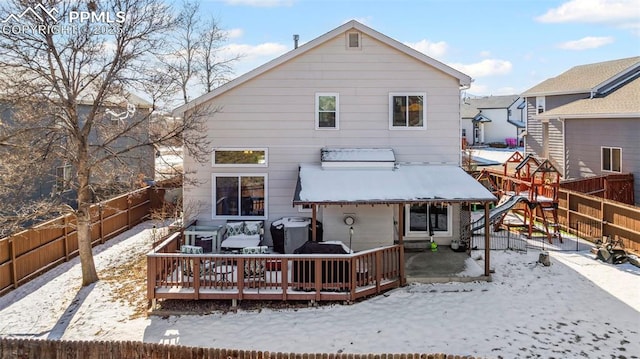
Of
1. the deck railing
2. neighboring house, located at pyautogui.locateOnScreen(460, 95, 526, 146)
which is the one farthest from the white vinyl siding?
neighboring house, located at pyautogui.locateOnScreen(460, 95, 526, 146)

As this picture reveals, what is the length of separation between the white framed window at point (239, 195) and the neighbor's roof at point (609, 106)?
1540 centimetres

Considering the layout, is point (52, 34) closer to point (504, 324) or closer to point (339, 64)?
point (339, 64)

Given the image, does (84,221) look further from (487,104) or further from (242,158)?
(487,104)

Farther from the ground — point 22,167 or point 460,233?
point 22,167

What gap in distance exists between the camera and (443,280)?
1172 centimetres

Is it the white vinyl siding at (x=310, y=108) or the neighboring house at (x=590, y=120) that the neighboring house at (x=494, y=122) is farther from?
the white vinyl siding at (x=310, y=108)

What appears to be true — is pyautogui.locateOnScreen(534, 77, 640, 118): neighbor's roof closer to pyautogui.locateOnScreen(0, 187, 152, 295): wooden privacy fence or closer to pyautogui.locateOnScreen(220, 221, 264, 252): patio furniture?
pyautogui.locateOnScreen(220, 221, 264, 252): patio furniture

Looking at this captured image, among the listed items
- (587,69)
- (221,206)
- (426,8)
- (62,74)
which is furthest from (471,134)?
(62,74)

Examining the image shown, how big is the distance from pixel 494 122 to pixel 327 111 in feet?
147

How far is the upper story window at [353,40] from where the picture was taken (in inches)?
550

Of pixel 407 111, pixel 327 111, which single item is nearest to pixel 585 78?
pixel 407 111

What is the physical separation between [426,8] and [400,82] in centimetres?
300

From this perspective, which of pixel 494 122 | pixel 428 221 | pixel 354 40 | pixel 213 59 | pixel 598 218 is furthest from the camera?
pixel 494 122

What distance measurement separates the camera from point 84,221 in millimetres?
11953
